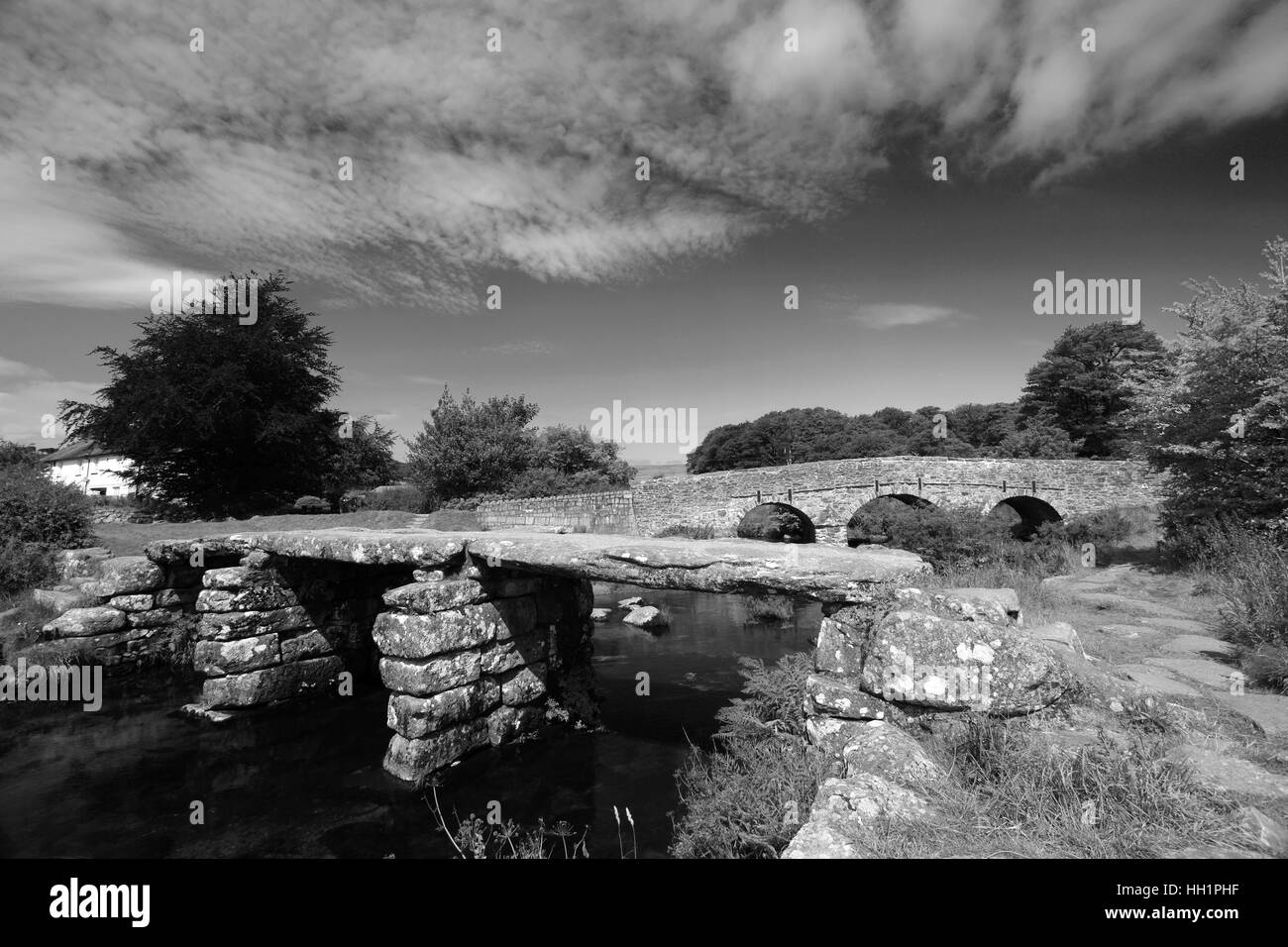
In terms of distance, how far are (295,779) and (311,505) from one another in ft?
71.4

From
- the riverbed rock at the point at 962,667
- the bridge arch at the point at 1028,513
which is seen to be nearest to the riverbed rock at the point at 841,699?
the riverbed rock at the point at 962,667

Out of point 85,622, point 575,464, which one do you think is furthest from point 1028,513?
point 85,622

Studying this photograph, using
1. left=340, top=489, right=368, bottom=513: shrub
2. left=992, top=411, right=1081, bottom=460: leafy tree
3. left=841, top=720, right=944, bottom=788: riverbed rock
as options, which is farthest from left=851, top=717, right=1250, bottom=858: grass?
left=992, top=411, right=1081, bottom=460: leafy tree

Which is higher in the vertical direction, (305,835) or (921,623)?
(921,623)

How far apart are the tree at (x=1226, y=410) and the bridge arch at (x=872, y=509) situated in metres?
7.88

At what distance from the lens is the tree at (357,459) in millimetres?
26344

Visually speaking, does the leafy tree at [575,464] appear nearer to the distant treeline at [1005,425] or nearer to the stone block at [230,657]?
the distant treeline at [1005,425]

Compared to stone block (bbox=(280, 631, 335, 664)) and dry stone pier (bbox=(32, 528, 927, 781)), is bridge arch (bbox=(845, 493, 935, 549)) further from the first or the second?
stone block (bbox=(280, 631, 335, 664))

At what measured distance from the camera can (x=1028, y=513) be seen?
23.5 m

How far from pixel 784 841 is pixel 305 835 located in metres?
4.30

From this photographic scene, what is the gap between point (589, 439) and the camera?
33594 mm

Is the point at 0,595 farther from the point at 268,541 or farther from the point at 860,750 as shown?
the point at 860,750
